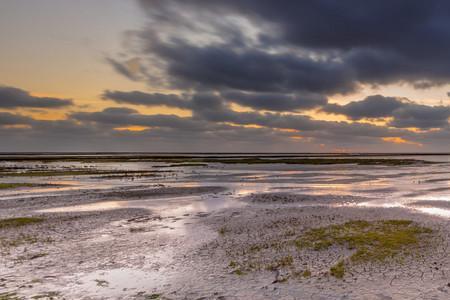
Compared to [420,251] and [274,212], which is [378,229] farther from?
[274,212]

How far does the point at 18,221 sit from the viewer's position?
1992cm

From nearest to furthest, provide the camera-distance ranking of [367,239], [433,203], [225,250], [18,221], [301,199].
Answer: [225,250]
[367,239]
[18,221]
[433,203]
[301,199]

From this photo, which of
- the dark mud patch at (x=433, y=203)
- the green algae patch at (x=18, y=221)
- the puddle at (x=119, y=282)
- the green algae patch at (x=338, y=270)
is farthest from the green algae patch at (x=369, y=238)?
the green algae patch at (x=18, y=221)

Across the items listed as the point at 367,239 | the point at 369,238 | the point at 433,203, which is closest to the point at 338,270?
the point at 367,239

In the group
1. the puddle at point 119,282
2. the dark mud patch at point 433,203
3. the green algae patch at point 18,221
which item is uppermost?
the dark mud patch at point 433,203

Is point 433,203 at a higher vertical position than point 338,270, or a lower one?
higher

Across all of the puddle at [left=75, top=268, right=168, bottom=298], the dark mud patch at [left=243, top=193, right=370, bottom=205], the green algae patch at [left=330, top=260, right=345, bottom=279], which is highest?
the dark mud patch at [left=243, top=193, right=370, bottom=205]

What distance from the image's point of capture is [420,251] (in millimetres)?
13898

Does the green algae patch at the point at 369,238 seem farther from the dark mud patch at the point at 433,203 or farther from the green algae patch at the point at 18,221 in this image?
the green algae patch at the point at 18,221

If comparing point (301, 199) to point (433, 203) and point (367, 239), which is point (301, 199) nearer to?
point (433, 203)

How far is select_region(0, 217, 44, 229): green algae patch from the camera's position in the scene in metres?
19.0

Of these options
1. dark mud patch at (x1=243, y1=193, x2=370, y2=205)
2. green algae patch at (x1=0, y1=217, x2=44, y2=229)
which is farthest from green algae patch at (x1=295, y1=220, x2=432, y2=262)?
green algae patch at (x1=0, y1=217, x2=44, y2=229)

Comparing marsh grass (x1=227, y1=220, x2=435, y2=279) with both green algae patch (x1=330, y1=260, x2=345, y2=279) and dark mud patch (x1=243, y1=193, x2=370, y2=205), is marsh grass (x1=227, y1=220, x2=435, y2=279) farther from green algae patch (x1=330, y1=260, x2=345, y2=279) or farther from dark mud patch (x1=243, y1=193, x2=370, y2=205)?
dark mud patch (x1=243, y1=193, x2=370, y2=205)

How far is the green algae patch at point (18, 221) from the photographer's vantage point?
18969 mm
